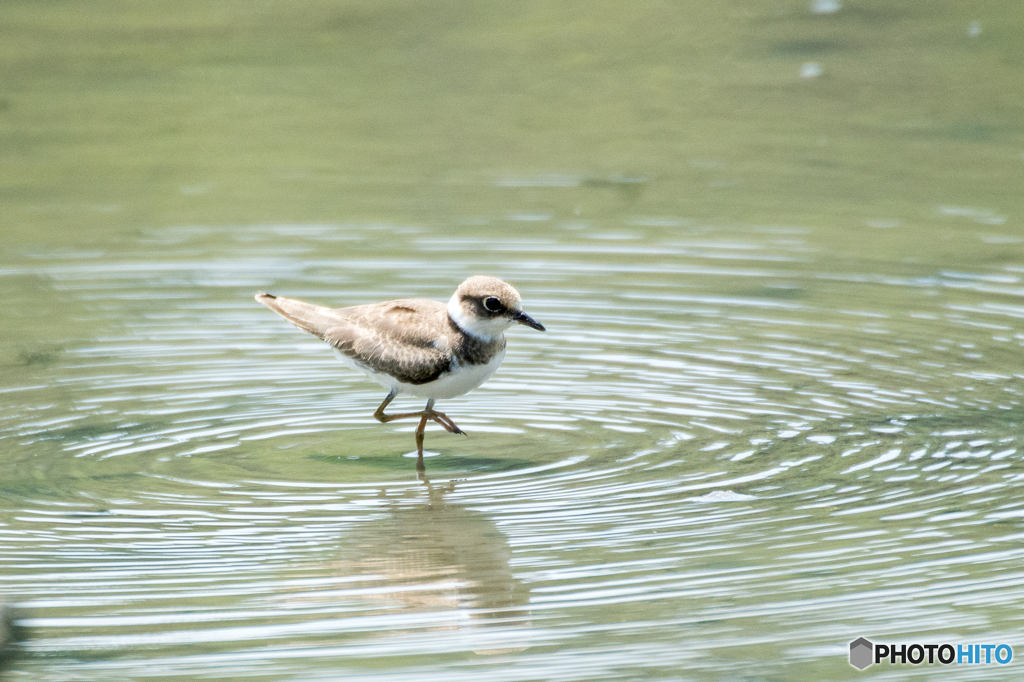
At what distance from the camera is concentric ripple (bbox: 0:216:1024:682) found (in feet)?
21.9

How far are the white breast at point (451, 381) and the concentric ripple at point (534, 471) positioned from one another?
412 mm

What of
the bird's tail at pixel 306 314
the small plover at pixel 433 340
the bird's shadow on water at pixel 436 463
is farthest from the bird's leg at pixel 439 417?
the bird's tail at pixel 306 314

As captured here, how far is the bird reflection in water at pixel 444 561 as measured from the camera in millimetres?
7023

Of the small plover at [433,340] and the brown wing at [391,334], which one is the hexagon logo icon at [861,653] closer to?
the small plover at [433,340]

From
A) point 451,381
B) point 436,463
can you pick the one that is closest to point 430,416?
point 436,463

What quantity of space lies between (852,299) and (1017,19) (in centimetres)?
864

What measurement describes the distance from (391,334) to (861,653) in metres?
3.73

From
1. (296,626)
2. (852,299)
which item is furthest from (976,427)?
(296,626)

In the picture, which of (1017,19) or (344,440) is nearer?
(344,440)

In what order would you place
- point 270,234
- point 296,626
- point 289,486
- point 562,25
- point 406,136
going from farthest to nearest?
point 562,25, point 406,136, point 270,234, point 289,486, point 296,626

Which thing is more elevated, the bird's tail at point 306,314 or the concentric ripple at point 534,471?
the bird's tail at point 306,314

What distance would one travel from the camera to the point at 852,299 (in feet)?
39.0

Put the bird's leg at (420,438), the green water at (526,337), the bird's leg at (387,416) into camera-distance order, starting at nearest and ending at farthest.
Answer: the green water at (526,337), the bird's leg at (420,438), the bird's leg at (387,416)

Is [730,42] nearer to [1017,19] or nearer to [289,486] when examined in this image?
[1017,19]
